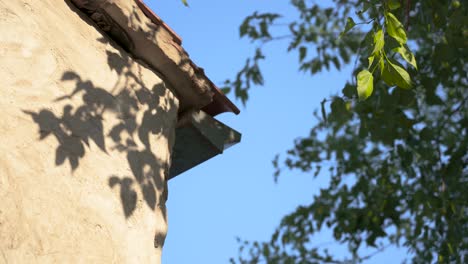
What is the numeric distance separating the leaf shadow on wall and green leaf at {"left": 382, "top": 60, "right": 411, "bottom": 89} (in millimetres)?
1312

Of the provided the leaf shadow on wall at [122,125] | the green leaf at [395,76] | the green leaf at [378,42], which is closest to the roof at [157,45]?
the leaf shadow on wall at [122,125]

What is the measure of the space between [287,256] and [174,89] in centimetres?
509

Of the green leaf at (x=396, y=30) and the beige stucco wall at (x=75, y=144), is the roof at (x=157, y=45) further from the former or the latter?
the green leaf at (x=396, y=30)

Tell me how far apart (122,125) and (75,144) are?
370 millimetres

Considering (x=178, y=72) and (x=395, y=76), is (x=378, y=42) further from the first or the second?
(x=178, y=72)

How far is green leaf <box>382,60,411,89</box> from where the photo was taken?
117 inches

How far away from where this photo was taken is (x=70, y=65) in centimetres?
354

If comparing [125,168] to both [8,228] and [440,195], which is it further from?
[440,195]

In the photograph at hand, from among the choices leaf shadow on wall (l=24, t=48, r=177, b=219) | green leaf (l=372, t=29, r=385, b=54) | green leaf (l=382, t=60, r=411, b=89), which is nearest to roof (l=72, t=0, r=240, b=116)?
leaf shadow on wall (l=24, t=48, r=177, b=219)

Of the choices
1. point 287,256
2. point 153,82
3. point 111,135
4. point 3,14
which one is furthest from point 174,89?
point 287,256

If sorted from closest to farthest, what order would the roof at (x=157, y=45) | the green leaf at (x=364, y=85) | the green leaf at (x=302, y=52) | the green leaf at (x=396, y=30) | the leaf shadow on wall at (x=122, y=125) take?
1. the green leaf at (x=364, y=85)
2. the green leaf at (x=396, y=30)
3. the leaf shadow on wall at (x=122, y=125)
4. the roof at (x=157, y=45)
5. the green leaf at (x=302, y=52)

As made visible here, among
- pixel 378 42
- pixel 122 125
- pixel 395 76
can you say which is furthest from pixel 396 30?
pixel 122 125

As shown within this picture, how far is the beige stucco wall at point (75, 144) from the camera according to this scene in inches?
119

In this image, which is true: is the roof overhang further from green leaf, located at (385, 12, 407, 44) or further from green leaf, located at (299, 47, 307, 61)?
green leaf, located at (299, 47, 307, 61)
